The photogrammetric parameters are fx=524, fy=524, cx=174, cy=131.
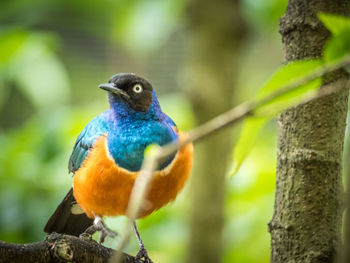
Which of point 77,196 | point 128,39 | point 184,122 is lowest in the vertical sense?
point 77,196

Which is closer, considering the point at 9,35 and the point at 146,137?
the point at 146,137

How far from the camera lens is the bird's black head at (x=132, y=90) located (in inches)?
108

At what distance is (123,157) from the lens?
249cm

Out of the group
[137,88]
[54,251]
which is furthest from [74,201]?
[54,251]

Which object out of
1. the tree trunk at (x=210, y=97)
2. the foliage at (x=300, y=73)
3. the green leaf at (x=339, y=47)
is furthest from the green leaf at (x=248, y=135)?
the tree trunk at (x=210, y=97)

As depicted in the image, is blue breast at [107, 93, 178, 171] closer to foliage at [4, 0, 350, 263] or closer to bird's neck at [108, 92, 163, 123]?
bird's neck at [108, 92, 163, 123]

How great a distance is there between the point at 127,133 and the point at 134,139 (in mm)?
66

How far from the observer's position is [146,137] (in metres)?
2.55

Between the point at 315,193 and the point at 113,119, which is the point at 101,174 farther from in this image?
the point at 315,193

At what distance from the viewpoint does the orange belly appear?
2473mm

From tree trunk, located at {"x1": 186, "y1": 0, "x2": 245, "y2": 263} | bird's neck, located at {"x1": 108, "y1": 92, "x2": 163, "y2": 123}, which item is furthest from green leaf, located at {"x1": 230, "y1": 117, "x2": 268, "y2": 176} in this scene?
tree trunk, located at {"x1": 186, "y1": 0, "x2": 245, "y2": 263}

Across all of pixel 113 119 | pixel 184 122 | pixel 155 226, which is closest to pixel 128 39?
pixel 184 122

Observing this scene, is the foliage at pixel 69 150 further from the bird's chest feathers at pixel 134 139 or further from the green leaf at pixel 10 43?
the bird's chest feathers at pixel 134 139

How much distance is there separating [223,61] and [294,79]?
3250mm
